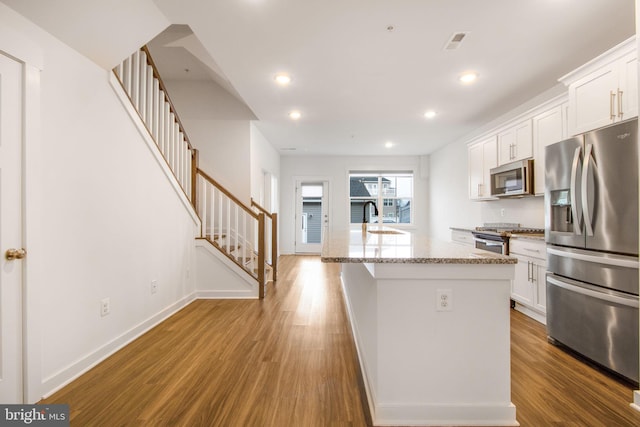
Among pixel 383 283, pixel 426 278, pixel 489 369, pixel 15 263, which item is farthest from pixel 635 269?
pixel 15 263

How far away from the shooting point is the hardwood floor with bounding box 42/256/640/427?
1.62m

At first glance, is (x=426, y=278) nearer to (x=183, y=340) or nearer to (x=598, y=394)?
(x=598, y=394)

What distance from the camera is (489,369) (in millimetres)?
1528

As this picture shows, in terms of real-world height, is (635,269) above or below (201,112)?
below

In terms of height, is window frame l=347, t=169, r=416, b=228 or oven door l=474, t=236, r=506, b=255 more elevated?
window frame l=347, t=169, r=416, b=228

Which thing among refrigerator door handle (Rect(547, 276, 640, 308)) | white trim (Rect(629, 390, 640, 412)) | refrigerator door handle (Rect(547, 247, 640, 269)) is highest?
refrigerator door handle (Rect(547, 247, 640, 269))

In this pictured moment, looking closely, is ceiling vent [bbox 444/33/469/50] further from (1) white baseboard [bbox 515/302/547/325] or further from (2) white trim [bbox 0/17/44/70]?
(2) white trim [bbox 0/17/44/70]

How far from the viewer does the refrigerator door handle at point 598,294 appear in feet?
6.28

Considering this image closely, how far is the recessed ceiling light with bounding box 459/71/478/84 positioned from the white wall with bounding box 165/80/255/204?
304 cm

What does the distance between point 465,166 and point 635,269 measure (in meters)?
4.04

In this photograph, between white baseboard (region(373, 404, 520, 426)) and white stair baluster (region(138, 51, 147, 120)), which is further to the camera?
white stair baluster (region(138, 51, 147, 120))

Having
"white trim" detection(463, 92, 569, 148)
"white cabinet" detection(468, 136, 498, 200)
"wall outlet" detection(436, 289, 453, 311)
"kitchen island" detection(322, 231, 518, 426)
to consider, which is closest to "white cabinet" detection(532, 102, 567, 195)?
"white trim" detection(463, 92, 569, 148)

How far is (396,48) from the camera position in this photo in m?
2.62

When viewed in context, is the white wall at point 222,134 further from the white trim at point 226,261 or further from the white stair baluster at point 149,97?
the white stair baluster at point 149,97
